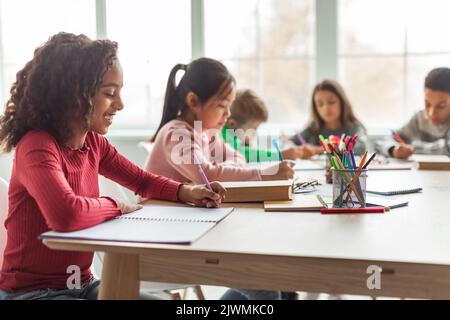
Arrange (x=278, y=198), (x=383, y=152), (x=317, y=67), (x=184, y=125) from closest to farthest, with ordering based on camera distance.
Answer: (x=278, y=198) < (x=184, y=125) < (x=383, y=152) < (x=317, y=67)

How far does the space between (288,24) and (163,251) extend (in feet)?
9.20

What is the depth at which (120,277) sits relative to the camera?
0.88 meters

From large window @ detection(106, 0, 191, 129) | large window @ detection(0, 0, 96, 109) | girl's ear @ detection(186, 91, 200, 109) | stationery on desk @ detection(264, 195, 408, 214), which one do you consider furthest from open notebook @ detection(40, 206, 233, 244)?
large window @ detection(0, 0, 96, 109)

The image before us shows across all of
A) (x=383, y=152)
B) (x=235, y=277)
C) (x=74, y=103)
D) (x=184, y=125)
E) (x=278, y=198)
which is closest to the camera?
(x=235, y=277)

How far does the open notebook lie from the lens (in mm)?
872

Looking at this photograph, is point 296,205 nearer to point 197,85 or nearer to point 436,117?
point 197,85

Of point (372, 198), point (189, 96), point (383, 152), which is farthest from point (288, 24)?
point (372, 198)

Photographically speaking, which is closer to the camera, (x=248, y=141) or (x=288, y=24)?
(x=248, y=141)

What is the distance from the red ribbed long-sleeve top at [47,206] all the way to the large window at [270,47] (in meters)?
2.29

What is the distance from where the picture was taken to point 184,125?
1639 mm

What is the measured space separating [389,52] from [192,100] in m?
2.01

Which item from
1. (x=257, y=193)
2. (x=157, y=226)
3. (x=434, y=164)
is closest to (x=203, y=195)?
(x=257, y=193)
